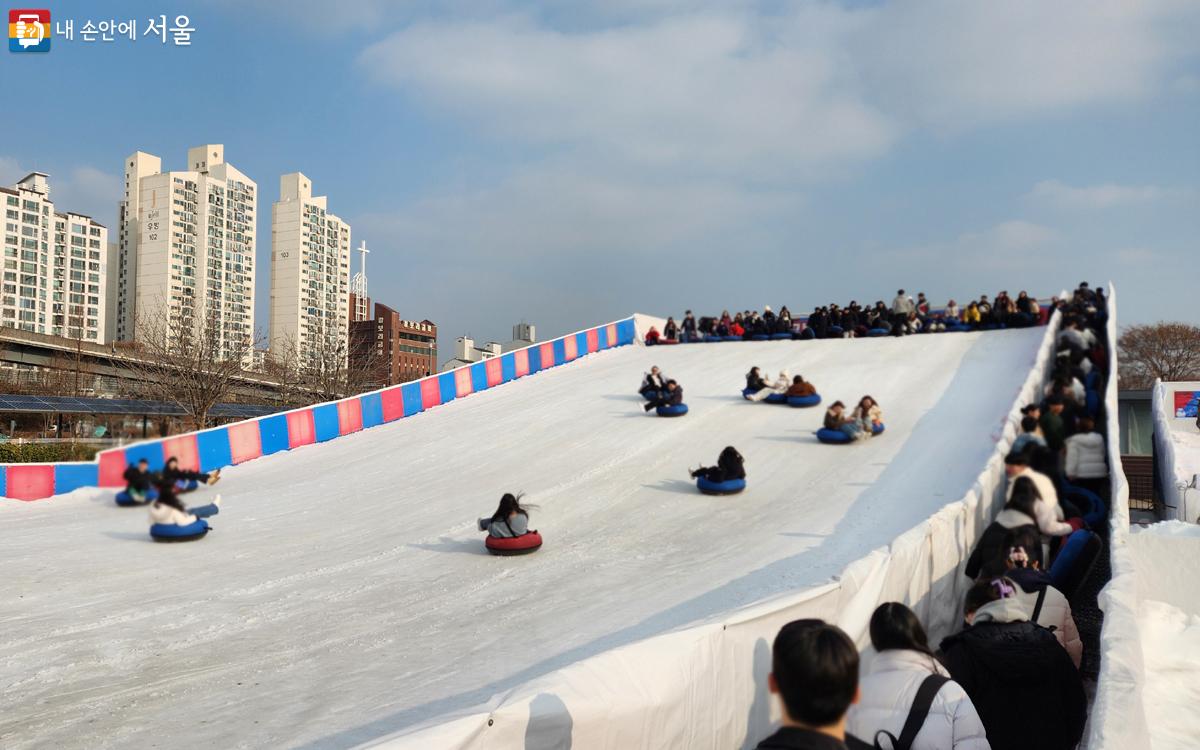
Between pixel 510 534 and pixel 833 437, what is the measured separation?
23.9 ft

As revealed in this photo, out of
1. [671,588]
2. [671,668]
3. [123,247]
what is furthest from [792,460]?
[123,247]

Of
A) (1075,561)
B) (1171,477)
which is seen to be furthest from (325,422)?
(1171,477)

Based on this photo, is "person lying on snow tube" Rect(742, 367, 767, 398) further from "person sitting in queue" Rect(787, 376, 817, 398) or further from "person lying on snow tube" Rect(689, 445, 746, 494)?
"person lying on snow tube" Rect(689, 445, 746, 494)

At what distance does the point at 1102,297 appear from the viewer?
2034 centimetres

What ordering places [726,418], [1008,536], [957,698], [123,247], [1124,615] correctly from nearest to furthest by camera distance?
[957,698]
[1124,615]
[1008,536]
[726,418]
[123,247]

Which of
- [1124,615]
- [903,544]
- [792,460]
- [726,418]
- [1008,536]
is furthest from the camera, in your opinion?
[726,418]

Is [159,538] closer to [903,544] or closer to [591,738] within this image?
[591,738]

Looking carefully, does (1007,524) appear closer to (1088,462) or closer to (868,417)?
(1088,462)

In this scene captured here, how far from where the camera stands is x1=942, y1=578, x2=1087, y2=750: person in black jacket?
12.6 ft

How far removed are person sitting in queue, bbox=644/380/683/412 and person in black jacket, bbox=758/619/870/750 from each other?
14.7 m

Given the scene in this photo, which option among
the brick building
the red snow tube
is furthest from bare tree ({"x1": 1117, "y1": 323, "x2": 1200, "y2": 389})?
the brick building

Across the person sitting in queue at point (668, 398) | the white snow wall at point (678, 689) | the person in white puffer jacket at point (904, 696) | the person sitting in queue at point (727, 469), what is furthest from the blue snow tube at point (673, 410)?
the person in white puffer jacket at point (904, 696)

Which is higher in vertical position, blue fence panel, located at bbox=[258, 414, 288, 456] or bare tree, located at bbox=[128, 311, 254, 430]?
bare tree, located at bbox=[128, 311, 254, 430]

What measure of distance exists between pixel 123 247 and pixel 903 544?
4583 inches
